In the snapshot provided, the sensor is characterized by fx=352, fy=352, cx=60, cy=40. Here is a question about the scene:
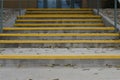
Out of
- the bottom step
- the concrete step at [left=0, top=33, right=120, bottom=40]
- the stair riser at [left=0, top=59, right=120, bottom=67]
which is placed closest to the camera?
the stair riser at [left=0, top=59, right=120, bottom=67]

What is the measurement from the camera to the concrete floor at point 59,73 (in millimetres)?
6173

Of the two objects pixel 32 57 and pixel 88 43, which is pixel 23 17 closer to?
pixel 88 43

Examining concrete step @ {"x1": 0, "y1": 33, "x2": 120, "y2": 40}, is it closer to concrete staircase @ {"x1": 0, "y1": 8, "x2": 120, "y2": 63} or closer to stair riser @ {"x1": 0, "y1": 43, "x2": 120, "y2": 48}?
concrete staircase @ {"x1": 0, "y1": 8, "x2": 120, "y2": 63}

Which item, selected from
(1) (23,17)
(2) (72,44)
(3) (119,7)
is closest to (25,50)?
(2) (72,44)

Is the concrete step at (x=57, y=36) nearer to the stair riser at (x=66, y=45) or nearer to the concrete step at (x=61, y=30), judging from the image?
the stair riser at (x=66, y=45)

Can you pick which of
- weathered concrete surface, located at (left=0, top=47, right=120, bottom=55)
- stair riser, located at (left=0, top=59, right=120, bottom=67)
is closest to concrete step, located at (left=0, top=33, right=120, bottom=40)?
weathered concrete surface, located at (left=0, top=47, right=120, bottom=55)

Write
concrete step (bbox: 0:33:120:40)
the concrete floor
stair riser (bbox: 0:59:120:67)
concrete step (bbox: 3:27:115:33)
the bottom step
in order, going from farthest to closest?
concrete step (bbox: 3:27:115:33), concrete step (bbox: 0:33:120:40), the bottom step, stair riser (bbox: 0:59:120:67), the concrete floor

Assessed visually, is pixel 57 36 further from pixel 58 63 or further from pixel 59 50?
pixel 58 63

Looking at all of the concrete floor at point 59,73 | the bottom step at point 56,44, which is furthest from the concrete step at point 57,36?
the concrete floor at point 59,73

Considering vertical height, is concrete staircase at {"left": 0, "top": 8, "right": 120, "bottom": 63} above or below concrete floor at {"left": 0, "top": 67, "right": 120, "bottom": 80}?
above

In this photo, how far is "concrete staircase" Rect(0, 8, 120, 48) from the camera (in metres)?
8.48

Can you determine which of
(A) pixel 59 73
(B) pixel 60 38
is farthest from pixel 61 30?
(A) pixel 59 73

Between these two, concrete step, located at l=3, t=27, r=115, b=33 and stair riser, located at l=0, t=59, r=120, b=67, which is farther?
concrete step, located at l=3, t=27, r=115, b=33

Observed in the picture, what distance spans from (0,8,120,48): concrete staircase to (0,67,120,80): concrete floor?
165 centimetres
